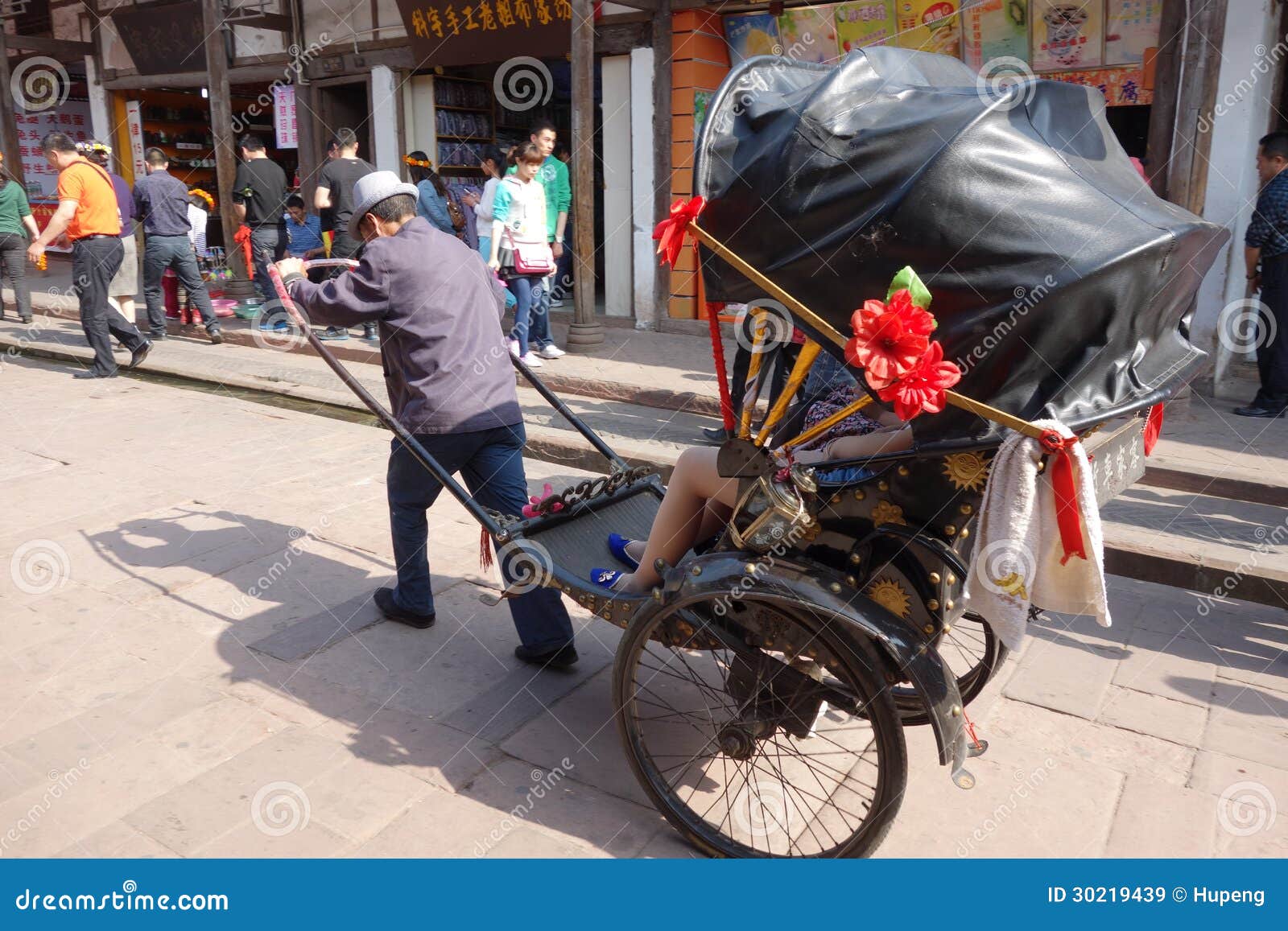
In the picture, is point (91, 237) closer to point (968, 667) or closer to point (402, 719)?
point (402, 719)

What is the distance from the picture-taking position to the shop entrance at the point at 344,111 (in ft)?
41.0

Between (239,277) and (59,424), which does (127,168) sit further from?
(59,424)

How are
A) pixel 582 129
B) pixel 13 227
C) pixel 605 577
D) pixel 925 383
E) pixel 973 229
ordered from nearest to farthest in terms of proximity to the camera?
pixel 925 383
pixel 973 229
pixel 605 577
pixel 582 129
pixel 13 227

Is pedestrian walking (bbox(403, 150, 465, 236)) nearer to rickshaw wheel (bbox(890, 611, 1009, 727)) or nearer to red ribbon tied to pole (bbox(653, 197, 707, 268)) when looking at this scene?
rickshaw wheel (bbox(890, 611, 1009, 727))

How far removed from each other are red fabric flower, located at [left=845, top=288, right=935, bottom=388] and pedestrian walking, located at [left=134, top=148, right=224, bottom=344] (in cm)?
860

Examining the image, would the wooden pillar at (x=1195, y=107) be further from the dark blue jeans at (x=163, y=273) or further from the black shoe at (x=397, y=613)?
the dark blue jeans at (x=163, y=273)

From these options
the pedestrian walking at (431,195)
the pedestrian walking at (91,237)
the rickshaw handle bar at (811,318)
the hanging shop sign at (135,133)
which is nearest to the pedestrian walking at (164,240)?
the pedestrian walking at (91,237)

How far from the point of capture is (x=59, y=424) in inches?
275

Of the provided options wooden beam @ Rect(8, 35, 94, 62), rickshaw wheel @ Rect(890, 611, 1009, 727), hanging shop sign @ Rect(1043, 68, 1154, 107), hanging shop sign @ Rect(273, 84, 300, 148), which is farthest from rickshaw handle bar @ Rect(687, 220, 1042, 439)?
wooden beam @ Rect(8, 35, 94, 62)

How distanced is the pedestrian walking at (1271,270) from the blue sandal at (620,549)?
5.38m

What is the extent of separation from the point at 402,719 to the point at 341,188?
6965mm

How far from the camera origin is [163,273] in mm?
9844

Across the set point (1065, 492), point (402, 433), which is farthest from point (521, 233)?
point (1065, 492)

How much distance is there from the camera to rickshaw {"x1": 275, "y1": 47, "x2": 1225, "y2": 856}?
2.26 metres
